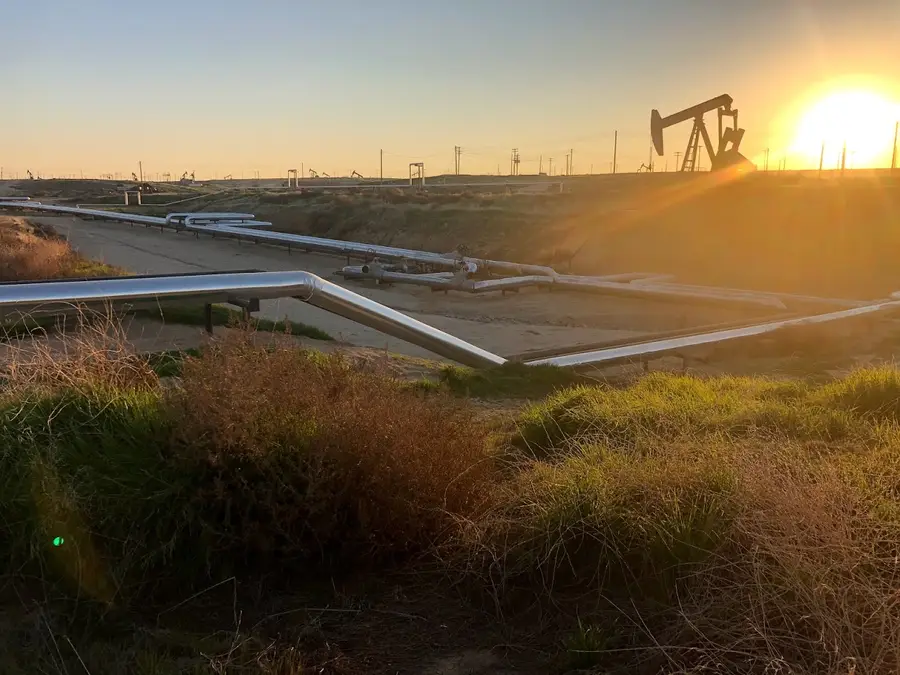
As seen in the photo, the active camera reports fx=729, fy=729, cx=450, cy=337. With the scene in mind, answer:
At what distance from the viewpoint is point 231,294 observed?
26.6 ft

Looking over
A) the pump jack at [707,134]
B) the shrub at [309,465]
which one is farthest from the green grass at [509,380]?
the pump jack at [707,134]

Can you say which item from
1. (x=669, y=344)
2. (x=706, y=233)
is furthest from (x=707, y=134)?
(x=669, y=344)

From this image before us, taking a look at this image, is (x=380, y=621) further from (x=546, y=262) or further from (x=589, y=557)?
(x=546, y=262)

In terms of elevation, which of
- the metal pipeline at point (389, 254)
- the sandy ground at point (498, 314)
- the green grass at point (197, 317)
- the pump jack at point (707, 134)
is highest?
the pump jack at point (707, 134)

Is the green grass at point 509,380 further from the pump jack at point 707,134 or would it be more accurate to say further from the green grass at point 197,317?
the pump jack at point 707,134

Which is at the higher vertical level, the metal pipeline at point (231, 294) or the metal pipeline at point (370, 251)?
the metal pipeline at point (231, 294)

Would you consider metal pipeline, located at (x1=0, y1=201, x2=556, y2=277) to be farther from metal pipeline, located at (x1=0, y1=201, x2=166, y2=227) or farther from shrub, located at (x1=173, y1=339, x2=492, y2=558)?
shrub, located at (x1=173, y1=339, x2=492, y2=558)

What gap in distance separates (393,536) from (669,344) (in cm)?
760

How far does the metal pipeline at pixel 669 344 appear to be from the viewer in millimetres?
9133

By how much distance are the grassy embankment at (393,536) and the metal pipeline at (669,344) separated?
16.2 feet

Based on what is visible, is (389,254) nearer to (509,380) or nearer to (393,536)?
(509,380)

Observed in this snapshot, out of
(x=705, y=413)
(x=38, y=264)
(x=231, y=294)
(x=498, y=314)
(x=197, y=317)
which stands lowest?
(x=498, y=314)

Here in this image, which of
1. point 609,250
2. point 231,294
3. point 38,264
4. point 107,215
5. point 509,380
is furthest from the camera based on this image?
point 107,215

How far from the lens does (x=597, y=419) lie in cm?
486
